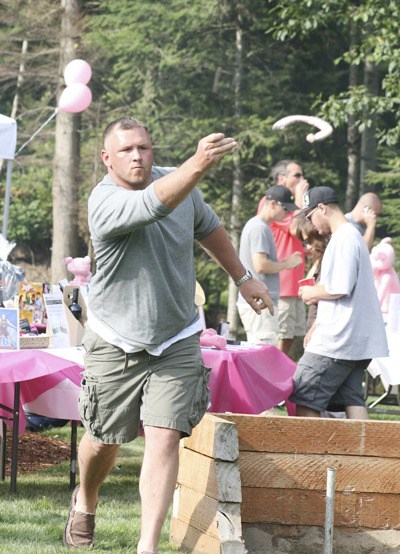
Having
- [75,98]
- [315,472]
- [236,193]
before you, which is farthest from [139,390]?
[236,193]

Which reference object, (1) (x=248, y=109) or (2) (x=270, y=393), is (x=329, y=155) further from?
(2) (x=270, y=393)

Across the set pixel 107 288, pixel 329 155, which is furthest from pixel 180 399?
pixel 329 155

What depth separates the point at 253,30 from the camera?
20.1 meters

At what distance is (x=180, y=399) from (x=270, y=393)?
5.48ft

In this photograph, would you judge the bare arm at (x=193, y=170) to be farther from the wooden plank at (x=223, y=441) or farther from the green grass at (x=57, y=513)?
the green grass at (x=57, y=513)

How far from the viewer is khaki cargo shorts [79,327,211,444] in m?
3.79

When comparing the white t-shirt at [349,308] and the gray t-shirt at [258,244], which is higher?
the gray t-shirt at [258,244]

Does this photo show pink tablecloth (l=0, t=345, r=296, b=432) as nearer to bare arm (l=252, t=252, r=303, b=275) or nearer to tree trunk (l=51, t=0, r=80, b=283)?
bare arm (l=252, t=252, r=303, b=275)

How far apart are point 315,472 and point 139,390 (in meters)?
0.75

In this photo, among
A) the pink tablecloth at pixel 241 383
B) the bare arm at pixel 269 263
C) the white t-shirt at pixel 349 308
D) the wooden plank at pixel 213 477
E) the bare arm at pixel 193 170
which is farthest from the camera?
the bare arm at pixel 269 263

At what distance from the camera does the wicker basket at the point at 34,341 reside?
5295 mm

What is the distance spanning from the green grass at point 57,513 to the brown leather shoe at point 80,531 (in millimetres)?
42

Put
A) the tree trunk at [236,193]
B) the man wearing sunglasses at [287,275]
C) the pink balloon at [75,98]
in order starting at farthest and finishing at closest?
the tree trunk at [236,193], the pink balloon at [75,98], the man wearing sunglasses at [287,275]

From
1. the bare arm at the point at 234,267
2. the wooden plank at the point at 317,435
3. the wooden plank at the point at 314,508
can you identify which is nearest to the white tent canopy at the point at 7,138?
the bare arm at the point at 234,267
